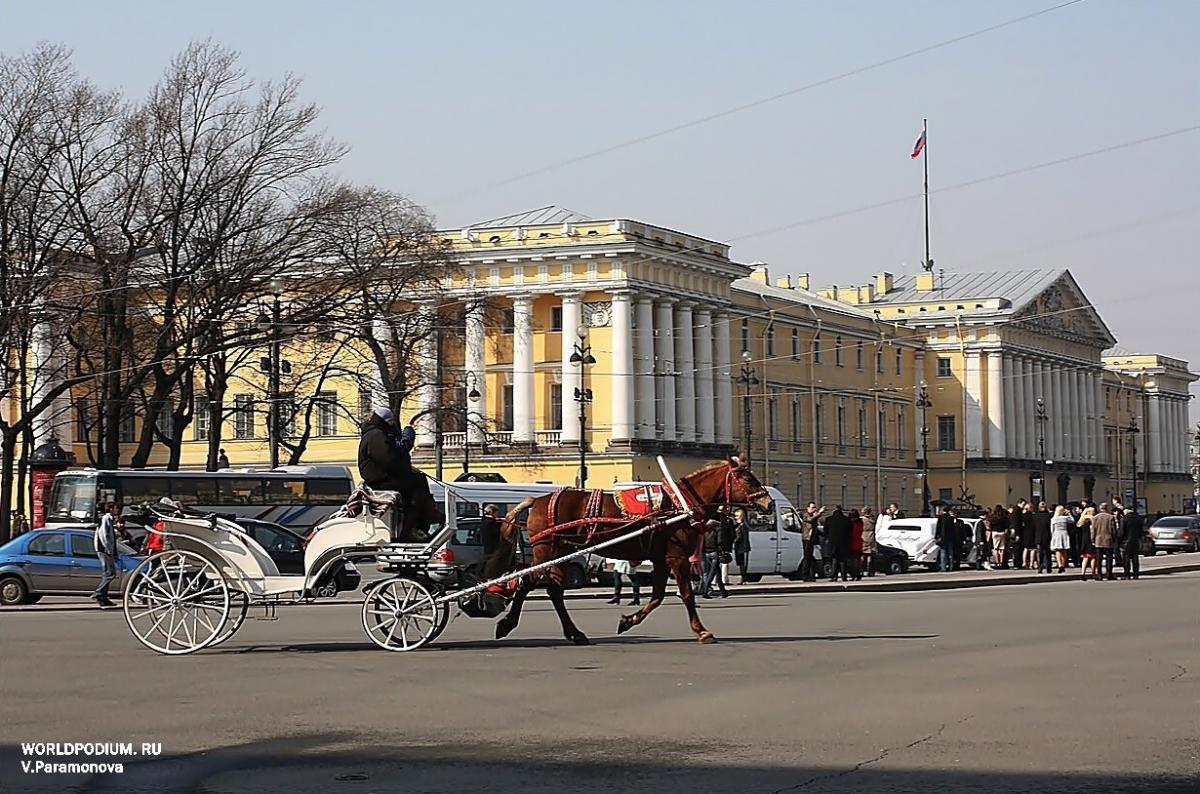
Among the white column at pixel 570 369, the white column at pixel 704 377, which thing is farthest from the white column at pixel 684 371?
the white column at pixel 570 369

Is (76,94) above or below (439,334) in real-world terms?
above

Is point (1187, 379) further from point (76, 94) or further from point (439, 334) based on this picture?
point (76, 94)

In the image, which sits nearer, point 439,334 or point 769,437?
point 439,334

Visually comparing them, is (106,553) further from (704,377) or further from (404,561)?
(704,377)

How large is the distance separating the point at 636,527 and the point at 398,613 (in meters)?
3.11

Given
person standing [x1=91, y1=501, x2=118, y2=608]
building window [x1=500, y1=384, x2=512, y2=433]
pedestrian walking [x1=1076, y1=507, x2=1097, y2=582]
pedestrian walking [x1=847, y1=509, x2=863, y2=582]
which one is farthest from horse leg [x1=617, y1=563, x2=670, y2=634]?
building window [x1=500, y1=384, x2=512, y2=433]

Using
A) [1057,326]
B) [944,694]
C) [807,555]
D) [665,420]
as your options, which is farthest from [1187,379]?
[944,694]

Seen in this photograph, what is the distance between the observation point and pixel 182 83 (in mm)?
49594

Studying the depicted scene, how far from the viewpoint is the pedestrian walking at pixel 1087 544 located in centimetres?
4507

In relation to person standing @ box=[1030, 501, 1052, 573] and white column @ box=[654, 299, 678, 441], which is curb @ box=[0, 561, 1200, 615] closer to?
person standing @ box=[1030, 501, 1052, 573]

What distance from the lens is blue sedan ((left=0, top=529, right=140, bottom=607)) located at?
1329 inches

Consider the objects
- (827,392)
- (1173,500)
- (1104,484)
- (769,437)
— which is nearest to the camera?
(769,437)

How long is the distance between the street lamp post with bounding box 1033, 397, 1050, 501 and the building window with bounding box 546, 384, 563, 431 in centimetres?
4109

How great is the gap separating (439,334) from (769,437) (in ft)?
126
